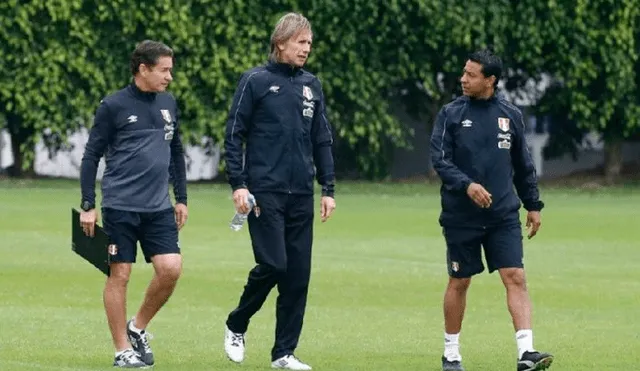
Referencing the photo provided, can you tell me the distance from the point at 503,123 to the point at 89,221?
7.69 feet

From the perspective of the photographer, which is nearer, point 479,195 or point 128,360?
point 479,195

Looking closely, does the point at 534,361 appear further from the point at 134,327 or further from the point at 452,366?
the point at 134,327

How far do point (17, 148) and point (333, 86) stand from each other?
558 cm

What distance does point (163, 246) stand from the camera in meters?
10.9

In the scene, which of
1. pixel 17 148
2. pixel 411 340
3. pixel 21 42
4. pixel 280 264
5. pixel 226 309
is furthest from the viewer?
pixel 17 148

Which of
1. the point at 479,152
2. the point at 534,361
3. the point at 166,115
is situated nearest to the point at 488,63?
the point at 479,152

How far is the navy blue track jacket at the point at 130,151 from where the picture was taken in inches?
424

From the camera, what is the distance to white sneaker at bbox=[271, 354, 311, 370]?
10.9 m

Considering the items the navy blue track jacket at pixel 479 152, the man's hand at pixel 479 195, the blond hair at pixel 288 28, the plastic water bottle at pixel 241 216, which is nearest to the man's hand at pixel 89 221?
the plastic water bottle at pixel 241 216

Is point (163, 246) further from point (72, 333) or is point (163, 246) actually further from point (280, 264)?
point (72, 333)

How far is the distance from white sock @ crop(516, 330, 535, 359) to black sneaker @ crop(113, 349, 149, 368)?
2.09m

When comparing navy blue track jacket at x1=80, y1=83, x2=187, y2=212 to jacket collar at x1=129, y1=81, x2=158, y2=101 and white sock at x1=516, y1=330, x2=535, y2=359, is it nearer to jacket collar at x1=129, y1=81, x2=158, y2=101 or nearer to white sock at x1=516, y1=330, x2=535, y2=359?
jacket collar at x1=129, y1=81, x2=158, y2=101

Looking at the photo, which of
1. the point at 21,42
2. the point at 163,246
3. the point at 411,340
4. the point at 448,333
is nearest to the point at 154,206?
the point at 163,246

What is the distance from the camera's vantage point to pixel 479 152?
10.8m
